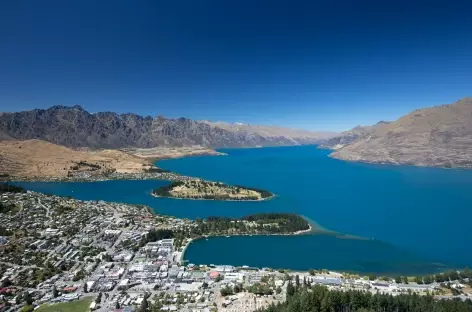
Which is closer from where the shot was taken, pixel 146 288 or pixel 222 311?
pixel 222 311

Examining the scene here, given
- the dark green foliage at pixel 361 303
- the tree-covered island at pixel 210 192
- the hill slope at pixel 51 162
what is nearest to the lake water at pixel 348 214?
the tree-covered island at pixel 210 192

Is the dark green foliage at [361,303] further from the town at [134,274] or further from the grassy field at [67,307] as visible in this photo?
the grassy field at [67,307]

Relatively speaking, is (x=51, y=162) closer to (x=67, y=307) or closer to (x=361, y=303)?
(x=67, y=307)

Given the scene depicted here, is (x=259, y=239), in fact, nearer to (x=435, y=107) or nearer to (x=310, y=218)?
(x=310, y=218)

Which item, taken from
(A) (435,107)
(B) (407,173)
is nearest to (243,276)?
A: (B) (407,173)

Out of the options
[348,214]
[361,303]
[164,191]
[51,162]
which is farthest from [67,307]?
[51,162]

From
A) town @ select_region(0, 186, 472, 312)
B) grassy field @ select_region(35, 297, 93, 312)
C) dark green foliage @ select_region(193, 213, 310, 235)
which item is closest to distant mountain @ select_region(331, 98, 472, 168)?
dark green foliage @ select_region(193, 213, 310, 235)
